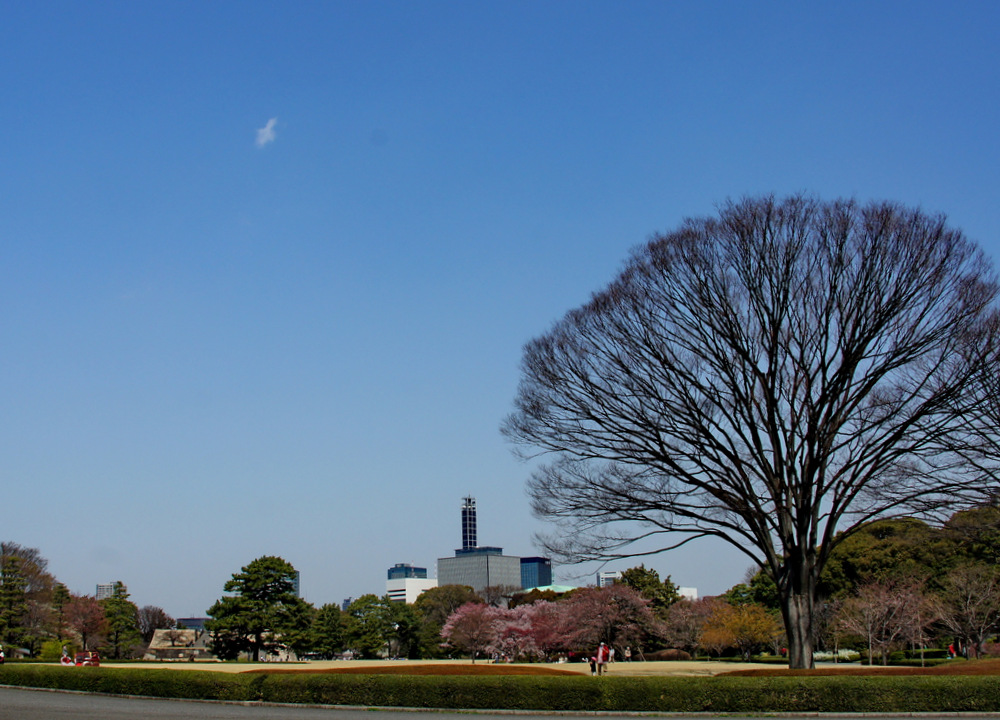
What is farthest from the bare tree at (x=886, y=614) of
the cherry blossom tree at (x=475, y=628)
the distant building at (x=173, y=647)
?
the distant building at (x=173, y=647)

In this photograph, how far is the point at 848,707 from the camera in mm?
15344

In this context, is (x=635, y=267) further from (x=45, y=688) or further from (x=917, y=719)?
(x=45, y=688)

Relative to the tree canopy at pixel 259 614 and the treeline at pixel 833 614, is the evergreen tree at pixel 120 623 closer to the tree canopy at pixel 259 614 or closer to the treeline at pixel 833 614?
the tree canopy at pixel 259 614

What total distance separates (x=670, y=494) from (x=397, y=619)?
184ft

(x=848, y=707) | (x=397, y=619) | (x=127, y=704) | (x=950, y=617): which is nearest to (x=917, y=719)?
(x=848, y=707)

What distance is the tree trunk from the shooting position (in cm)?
2080

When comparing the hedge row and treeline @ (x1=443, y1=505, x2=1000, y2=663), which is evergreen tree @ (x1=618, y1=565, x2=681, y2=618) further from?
the hedge row

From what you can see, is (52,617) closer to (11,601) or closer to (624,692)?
(11,601)

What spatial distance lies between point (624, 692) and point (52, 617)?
188 feet

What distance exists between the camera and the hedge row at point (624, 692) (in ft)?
50.3

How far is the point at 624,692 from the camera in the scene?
16.2 m

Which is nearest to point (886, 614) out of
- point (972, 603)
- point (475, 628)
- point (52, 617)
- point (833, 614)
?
point (833, 614)

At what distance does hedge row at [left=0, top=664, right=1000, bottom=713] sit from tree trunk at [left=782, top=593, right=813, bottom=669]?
5.33m

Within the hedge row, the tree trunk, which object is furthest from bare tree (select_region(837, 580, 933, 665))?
the hedge row
